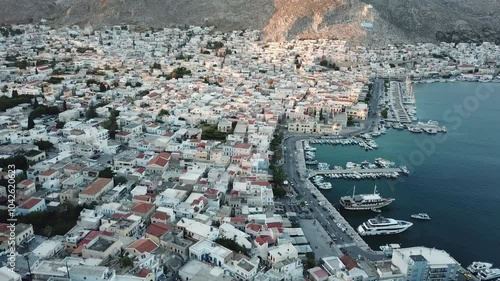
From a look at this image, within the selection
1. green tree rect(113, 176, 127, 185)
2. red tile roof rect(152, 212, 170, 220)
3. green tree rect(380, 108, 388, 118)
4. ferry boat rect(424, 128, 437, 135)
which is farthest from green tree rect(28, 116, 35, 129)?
ferry boat rect(424, 128, 437, 135)

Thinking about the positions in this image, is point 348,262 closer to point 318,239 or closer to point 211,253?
point 318,239

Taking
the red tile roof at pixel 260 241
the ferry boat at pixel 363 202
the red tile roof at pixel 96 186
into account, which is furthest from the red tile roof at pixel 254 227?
the red tile roof at pixel 96 186

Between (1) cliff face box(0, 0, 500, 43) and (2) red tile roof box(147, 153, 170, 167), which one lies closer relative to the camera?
(2) red tile roof box(147, 153, 170, 167)

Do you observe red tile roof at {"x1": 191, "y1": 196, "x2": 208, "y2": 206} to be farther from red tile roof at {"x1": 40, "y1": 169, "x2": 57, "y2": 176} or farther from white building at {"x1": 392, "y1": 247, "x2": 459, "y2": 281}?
white building at {"x1": 392, "y1": 247, "x2": 459, "y2": 281}

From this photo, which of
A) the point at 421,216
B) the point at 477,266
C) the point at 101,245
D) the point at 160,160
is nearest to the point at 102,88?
the point at 160,160

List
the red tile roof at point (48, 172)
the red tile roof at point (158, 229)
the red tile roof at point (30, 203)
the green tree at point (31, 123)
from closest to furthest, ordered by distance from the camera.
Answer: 1. the red tile roof at point (158, 229)
2. the red tile roof at point (30, 203)
3. the red tile roof at point (48, 172)
4. the green tree at point (31, 123)

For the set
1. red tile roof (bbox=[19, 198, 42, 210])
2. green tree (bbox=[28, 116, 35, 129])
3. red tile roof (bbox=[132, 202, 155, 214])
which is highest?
green tree (bbox=[28, 116, 35, 129])

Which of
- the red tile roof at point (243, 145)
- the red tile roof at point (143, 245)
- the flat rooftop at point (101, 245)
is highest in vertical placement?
the red tile roof at point (243, 145)

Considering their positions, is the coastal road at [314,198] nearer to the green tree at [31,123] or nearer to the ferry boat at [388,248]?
the ferry boat at [388,248]
